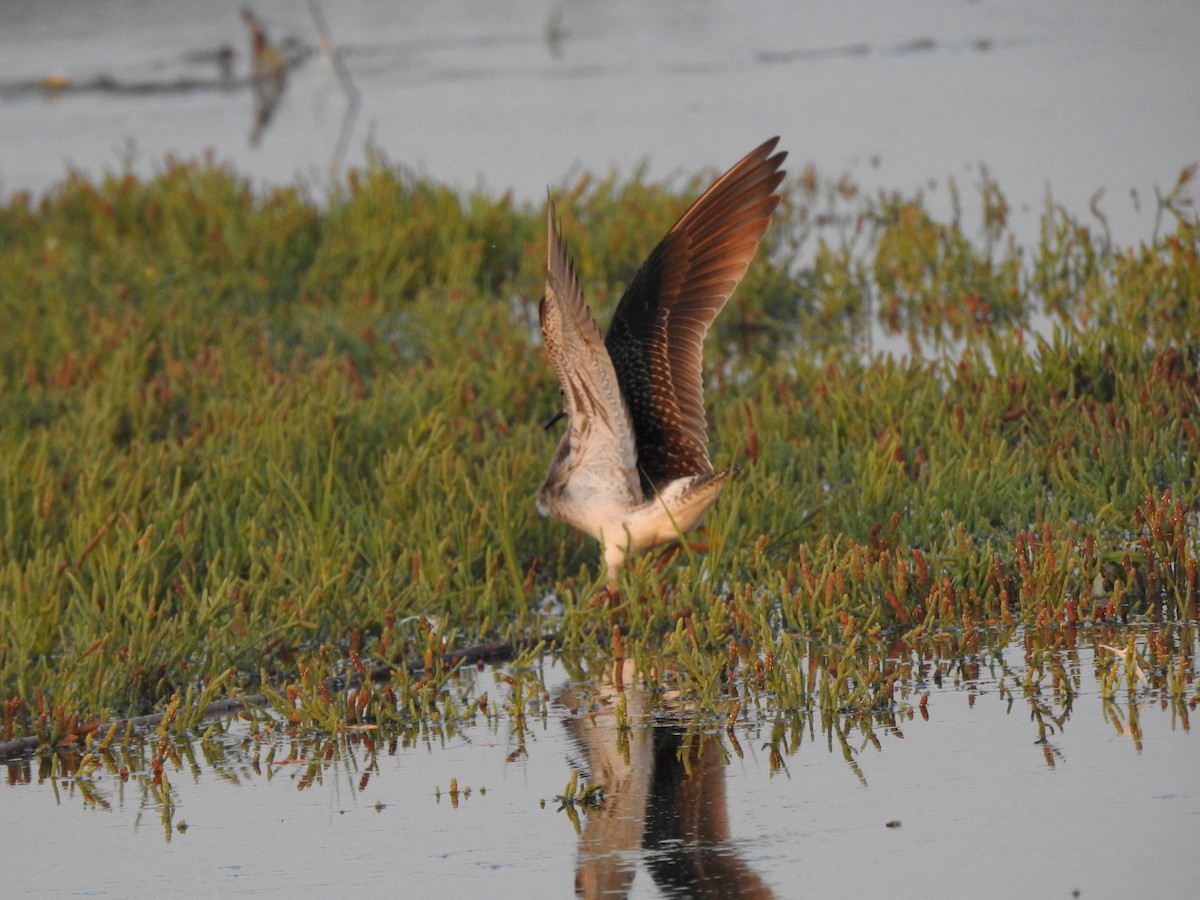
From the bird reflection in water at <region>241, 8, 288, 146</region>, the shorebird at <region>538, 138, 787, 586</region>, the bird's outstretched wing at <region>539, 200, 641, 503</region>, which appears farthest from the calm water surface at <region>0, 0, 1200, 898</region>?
the bird's outstretched wing at <region>539, 200, 641, 503</region>

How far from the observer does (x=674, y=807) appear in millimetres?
5137

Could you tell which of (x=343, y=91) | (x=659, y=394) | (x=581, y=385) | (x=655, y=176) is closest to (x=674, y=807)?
(x=581, y=385)

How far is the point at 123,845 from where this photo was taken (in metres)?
5.21

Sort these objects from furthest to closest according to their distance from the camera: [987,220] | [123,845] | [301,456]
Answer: [987,220], [301,456], [123,845]

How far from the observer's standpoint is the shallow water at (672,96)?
15859 millimetres

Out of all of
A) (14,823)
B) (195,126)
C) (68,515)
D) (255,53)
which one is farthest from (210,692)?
(255,53)

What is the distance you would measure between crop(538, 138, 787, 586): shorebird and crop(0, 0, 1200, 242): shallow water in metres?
4.52

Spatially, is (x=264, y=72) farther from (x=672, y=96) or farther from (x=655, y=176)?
(x=655, y=176)

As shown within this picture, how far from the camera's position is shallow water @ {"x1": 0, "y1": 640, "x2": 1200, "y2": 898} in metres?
4.64

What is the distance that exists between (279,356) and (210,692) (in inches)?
196

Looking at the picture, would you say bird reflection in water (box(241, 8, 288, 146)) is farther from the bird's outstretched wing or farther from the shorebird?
the bird's outstretched wing

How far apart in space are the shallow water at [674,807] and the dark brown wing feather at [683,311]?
4.07ft

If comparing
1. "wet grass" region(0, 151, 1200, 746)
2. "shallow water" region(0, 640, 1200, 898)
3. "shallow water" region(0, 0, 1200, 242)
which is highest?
"shallow water" region(0, 0, 1200, 242)

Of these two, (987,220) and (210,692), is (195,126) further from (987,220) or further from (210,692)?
(210,692)
